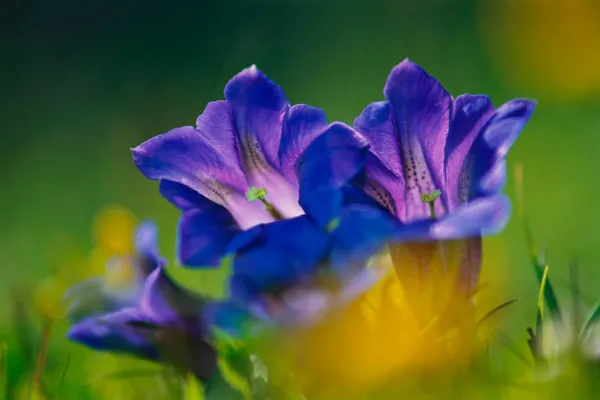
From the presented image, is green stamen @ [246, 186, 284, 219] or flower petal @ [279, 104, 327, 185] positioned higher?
flower petal @ [279, 104, 327, 185]

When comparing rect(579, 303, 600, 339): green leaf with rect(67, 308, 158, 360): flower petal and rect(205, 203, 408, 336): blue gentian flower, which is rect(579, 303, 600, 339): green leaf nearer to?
rect(205, 203, 408, 336): blue gentian flower

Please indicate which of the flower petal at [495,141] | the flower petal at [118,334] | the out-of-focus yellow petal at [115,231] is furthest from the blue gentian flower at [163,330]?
the out-of-focus yellow petal at [115,231]

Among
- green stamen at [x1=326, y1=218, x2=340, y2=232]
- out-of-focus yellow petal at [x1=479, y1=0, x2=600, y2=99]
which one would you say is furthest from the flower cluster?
out-of-focus yellow petal at [x1=479, y1=0, x2=600, y2=99]

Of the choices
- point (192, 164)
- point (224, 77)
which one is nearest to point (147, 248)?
point (192, 164)

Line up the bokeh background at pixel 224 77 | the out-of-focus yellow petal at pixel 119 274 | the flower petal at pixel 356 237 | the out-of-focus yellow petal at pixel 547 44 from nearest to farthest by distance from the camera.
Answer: the flower petal at pixel 356 237
the out-of-focus yellow petal at pixel 119 274
the bokeh background at pixel 224 77
the out-of-focus yellow petal at pixel 547 44

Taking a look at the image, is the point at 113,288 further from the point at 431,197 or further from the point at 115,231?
the point at 115,231

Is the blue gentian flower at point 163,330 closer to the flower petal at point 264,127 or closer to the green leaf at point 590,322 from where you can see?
the flower petal at point 264,127
